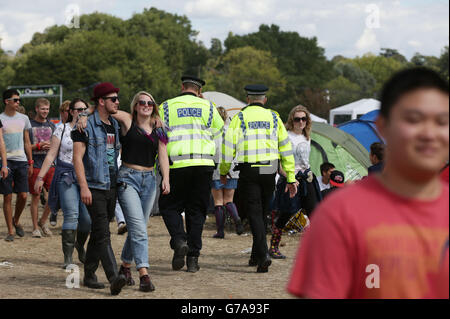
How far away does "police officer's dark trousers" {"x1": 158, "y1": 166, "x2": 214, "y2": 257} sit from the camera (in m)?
7.95

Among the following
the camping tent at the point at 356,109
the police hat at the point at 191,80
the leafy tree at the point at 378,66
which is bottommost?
the police hat at the point at 191,80

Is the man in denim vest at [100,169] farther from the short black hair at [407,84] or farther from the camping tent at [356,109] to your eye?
the camping tent at [356,109]

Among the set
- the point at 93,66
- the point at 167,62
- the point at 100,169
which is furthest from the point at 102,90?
the point at 167,62

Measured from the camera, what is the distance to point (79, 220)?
24.8 ft

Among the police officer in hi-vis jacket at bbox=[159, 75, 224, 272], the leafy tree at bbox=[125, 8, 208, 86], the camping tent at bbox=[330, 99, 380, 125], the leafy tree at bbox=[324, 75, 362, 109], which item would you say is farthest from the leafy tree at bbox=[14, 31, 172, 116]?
the police officer in hi-vis jacket at bbox=[159, 75, 224, 272]

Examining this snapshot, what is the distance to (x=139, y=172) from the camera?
269 inches

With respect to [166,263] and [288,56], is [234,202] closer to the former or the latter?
[166,263]

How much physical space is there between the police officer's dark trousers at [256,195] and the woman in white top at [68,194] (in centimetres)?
176

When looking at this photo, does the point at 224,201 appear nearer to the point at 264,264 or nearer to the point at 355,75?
the point at 264,264

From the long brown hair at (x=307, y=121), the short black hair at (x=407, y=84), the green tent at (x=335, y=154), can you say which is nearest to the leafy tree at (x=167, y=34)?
the green tent at (x=335, y=154)

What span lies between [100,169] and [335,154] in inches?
315

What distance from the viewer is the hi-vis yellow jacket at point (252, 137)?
27.0 ft

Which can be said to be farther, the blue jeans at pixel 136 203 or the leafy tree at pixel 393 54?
the leafy tree at pixel 393 54
